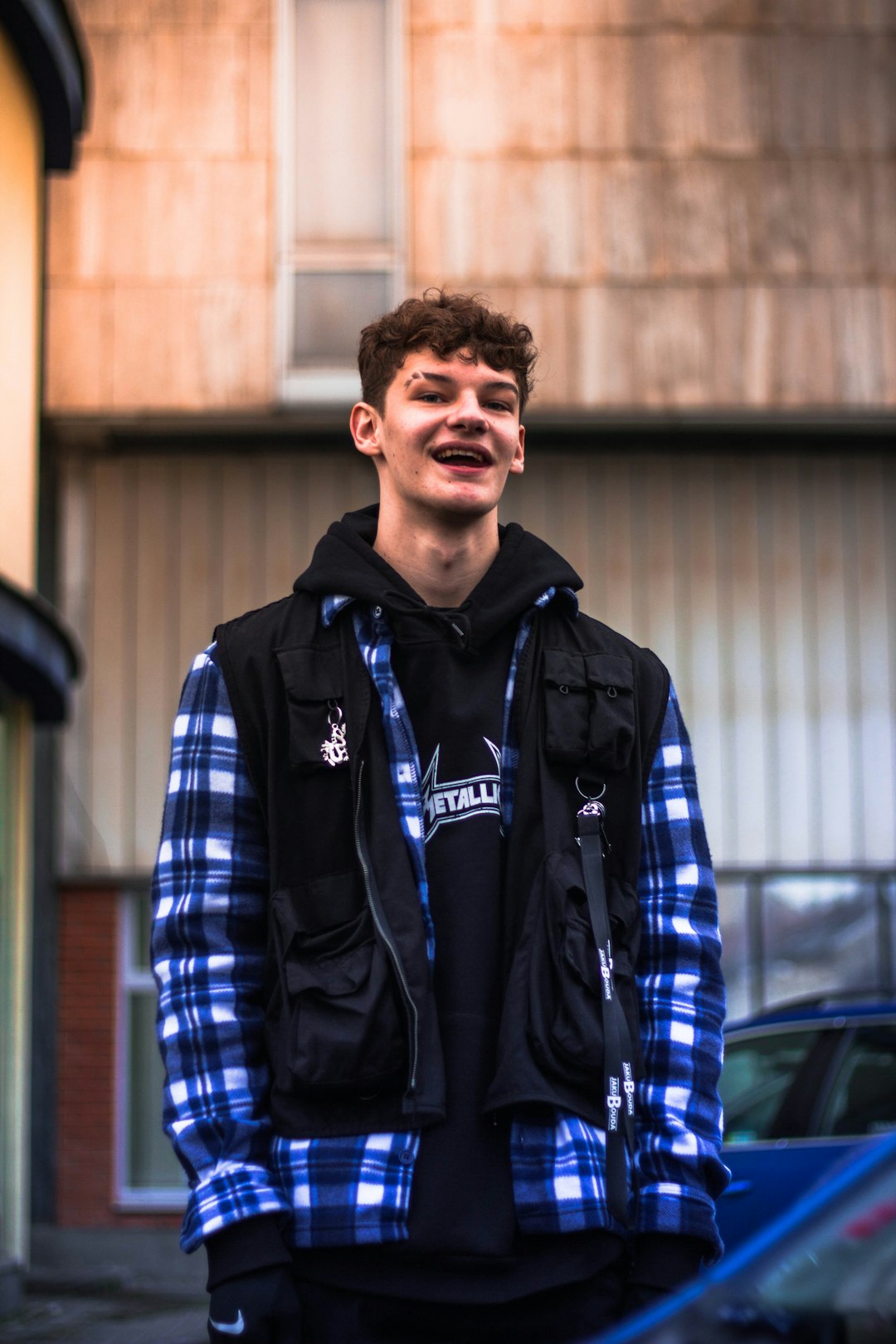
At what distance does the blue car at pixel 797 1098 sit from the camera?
21.8 ft

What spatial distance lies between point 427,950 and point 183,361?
11232 millimetres

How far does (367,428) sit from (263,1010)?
0.91 meters

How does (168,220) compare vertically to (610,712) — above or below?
above

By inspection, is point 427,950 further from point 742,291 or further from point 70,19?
point 742,291

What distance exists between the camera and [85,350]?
13258mm

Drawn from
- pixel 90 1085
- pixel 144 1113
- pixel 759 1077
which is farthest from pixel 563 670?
pixel 144 1113

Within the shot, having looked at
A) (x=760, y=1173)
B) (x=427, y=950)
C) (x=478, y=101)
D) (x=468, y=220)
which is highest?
(x=478, y=101)

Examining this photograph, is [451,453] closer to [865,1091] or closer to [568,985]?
[568,985]

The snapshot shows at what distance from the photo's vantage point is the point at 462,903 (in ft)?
8.36

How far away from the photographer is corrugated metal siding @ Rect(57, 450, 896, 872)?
13.4 m

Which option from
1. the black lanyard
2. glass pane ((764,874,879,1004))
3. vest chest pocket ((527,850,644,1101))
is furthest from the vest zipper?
glass pane ((764,874,879,1004))

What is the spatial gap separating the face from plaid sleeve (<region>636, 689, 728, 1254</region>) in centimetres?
46

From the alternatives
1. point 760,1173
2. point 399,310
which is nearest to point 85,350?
point 760,1173

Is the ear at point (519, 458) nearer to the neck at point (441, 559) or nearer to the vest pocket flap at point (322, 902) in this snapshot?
the neck at point (441, 559)
